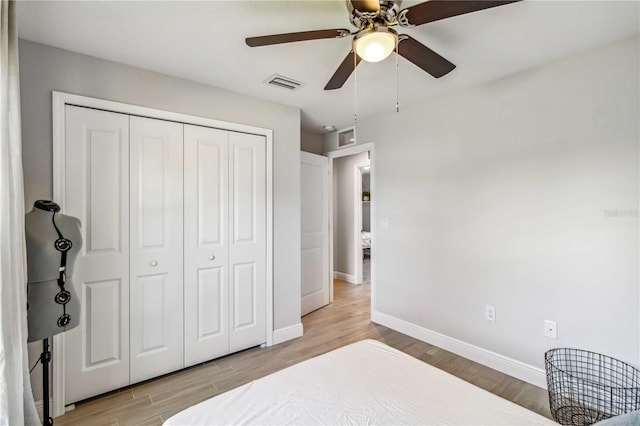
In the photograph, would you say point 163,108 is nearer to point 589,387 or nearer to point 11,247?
point 11,247

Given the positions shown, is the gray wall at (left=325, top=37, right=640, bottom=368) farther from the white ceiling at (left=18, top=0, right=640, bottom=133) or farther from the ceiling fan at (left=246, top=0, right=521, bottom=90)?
the ceiling fan at (left=246, top=0, right=521, bottom=90)

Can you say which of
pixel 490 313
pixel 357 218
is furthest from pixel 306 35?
pixel 357 218

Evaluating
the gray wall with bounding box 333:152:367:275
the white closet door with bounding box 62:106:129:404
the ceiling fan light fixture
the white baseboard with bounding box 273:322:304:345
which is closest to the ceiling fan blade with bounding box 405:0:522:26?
the ceiling fan light fixture

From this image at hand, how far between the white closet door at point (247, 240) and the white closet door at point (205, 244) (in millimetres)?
67

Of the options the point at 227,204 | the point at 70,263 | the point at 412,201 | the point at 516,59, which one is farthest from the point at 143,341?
the point at 516,59

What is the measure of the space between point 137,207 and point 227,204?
695mm

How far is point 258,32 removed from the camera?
1.85 m

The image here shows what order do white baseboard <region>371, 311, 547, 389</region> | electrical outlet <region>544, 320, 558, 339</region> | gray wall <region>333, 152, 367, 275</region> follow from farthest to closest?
gray wall <region>333, 152, 367, 275</region>
white baseboard <region>371, 311, 547, 389</region>
electrical outlet <region>544, 320, 558, 339</region>

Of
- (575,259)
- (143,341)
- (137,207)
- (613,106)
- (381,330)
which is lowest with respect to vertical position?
(381,330)

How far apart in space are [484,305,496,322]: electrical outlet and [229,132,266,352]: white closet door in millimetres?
1997

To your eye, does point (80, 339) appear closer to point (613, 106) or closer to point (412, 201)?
point (412, 201)

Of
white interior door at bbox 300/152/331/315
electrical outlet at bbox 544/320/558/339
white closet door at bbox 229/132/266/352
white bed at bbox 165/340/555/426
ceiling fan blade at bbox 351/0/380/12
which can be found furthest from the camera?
white interior door at bbox 300/152/331/315

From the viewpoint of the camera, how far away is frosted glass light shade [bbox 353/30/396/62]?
1.33m

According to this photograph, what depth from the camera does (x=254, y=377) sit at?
7.97ft
